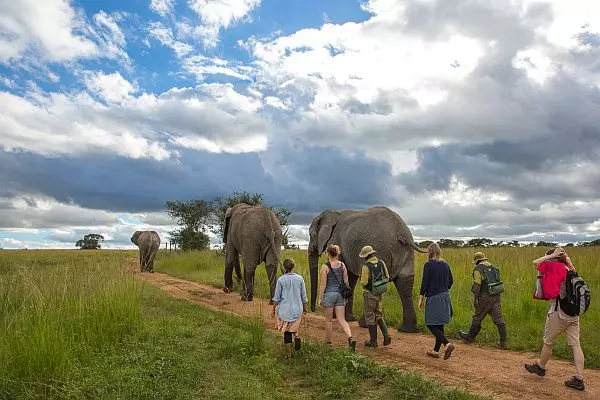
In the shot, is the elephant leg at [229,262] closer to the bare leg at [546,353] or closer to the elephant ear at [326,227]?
the elephant ear at [326,227]

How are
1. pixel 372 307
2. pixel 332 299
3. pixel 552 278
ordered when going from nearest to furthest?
1. pixel 552 278
2. pixel 332 299
3. pixel 372 307

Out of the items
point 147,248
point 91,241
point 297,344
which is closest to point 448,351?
point 297,344

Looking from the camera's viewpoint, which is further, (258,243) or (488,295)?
(258,243)

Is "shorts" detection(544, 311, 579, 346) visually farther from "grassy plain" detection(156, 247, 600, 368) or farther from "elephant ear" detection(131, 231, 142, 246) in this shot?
"elephant ear" detection(131, 231, 142, 246)

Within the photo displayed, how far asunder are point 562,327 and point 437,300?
6.54 feet

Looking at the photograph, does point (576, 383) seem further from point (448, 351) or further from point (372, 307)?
point (372, 307)

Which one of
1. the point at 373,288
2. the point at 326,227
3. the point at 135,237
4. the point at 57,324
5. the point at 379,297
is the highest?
the point at 326,227

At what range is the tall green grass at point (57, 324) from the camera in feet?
23.3

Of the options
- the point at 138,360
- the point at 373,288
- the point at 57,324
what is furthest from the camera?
the point at 373,288

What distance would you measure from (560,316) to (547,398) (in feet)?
4.04

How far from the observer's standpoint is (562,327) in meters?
7.47

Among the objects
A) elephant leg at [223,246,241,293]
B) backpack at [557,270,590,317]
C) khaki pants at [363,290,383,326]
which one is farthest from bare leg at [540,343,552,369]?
elephant leg at [223,246,241,293]

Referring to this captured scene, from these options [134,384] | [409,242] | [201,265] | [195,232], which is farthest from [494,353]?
[195,232]

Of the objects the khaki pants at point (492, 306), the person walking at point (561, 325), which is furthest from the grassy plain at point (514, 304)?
the person walking at point (561, 325)
